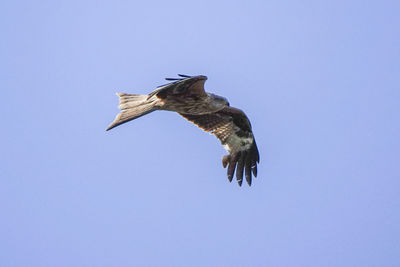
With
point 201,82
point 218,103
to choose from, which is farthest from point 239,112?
point 201,82

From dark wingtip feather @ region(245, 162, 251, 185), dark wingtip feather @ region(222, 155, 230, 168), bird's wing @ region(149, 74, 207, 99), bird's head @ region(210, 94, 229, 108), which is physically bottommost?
dark wingtip feather @ region(245, 162, 251, 185)

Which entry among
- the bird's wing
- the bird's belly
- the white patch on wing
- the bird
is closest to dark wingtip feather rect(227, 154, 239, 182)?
the bird

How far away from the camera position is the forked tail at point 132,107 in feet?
27.0

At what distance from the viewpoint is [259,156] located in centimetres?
1091

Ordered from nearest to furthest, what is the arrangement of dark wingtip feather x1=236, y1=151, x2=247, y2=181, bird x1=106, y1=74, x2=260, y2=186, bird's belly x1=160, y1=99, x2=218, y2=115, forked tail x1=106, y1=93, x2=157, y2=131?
forked tail x1=106, y1=93, x2=157, y2=131, bird x1=106, y1=74, x2=260, y2=186, bird's belly x1=160, y1=99, x2=218, y2=115, dark wingtip feather x1=236, y1=151, x2=247, y2=181

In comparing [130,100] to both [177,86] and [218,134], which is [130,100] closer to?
[177,86]

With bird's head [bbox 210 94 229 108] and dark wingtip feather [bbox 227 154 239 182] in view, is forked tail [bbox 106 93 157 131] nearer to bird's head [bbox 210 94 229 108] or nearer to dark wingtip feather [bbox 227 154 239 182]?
bird's head [bbox 210 94 229 108]

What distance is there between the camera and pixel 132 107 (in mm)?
8820

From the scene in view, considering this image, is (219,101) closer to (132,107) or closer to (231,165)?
(132,107)

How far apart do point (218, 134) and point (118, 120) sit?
3.17 meters

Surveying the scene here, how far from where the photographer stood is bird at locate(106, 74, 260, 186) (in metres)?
8.53

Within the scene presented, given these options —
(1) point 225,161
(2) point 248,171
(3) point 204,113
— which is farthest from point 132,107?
(2) point 248,171

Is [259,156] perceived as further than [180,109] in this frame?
Yes

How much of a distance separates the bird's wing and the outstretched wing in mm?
1685
